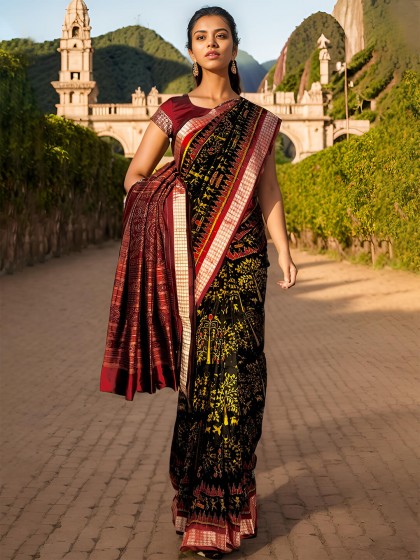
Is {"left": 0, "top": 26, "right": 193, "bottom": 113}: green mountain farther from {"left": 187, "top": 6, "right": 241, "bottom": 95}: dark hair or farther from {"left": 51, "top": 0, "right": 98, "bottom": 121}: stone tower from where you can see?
{"left": 187, "top": 6, "right": 241, "bottom": 95}: dark hair

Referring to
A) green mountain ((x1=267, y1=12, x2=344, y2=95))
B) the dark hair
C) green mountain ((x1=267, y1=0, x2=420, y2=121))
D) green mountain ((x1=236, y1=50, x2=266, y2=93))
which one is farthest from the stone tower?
the dark hair

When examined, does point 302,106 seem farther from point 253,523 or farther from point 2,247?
point 253,523

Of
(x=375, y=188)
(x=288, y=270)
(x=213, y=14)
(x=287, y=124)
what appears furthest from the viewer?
(x=287, y=124)

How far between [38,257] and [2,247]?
296 cm

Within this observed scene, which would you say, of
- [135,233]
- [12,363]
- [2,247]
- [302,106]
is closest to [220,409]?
[135,233]

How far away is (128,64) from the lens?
114 m

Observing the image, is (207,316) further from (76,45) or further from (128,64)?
(128,64)

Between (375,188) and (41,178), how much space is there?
686cm

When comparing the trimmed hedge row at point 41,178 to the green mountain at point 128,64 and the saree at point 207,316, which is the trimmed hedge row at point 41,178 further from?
the green mountain at point 128,64

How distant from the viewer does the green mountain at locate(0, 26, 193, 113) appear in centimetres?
10696

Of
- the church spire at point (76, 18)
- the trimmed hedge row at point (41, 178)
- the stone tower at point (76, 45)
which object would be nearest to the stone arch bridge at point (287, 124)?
the stone tower at point (76, 45)

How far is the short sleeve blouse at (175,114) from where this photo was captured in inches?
143

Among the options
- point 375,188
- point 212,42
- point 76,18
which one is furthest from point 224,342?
point 76,18

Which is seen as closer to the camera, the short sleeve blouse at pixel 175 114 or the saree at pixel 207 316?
the saree at pixel 207 316
